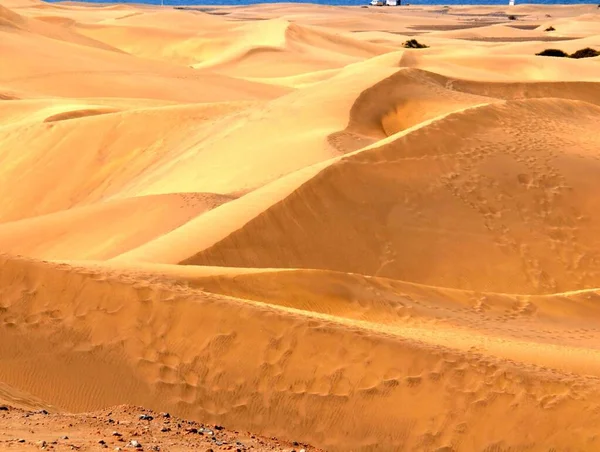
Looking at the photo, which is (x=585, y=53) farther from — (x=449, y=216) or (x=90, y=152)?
(x=449, y=216)

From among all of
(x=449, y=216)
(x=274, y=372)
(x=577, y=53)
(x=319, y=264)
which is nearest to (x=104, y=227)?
(x=319, y=264)

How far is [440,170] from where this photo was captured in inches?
573

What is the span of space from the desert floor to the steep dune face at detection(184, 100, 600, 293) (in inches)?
1.3

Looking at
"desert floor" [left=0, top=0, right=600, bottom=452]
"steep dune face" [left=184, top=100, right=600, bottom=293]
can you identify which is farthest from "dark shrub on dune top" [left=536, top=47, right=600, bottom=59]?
"steep dune face" [left=184, top=100, right=600, bottom=293]

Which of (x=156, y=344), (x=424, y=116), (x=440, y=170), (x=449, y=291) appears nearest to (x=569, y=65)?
(x=424, y=116)

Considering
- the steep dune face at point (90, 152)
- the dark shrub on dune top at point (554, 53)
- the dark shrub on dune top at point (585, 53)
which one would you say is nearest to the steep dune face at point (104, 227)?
the steep dune face at point (90, 152)

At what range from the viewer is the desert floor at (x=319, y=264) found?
708cm

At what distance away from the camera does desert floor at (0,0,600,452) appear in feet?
23.2

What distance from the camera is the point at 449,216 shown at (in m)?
13.6

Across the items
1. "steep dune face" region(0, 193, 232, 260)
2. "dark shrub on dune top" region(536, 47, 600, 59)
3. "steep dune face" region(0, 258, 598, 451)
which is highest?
"steep dune face" region(0, 258, 598, 451)

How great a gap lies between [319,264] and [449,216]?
252 centimetres

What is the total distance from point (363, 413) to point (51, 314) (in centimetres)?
259

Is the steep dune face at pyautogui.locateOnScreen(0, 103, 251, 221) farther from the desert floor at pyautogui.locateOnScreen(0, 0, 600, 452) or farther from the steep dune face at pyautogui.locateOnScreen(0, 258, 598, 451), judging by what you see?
the steep dune face at pyautogui.locateOnScreen(0, 258, 598, 451)

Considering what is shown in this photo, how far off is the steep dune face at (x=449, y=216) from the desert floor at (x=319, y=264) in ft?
0.11
